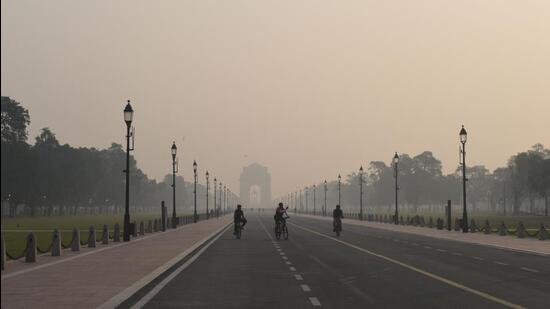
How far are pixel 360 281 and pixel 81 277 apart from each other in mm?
6497

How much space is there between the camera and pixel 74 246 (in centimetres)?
2866

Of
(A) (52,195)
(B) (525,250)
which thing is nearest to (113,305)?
(B) (525,250)

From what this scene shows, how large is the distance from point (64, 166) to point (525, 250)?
10799 centimetres

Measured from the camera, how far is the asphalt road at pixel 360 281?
14281 mm

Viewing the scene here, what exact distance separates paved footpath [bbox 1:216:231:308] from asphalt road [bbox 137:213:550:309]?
0.79 meters

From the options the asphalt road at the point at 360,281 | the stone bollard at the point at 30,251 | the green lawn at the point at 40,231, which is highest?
the stone bollard at the point at 30,251

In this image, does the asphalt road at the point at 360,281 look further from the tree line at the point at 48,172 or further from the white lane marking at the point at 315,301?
the tree line at the point at 48,172

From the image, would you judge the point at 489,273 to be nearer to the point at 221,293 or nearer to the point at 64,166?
the point at 221,293

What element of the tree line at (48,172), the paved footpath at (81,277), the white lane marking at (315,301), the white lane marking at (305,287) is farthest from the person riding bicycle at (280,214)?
the tree line at (48,172)

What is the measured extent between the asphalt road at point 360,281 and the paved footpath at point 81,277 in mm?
792

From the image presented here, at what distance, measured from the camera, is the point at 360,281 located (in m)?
18.5

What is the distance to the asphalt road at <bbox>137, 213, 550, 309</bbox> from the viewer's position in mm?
14281

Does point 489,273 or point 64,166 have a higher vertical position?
point 64,166

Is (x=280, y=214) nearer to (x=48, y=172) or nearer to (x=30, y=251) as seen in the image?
(x=30, y=251)
